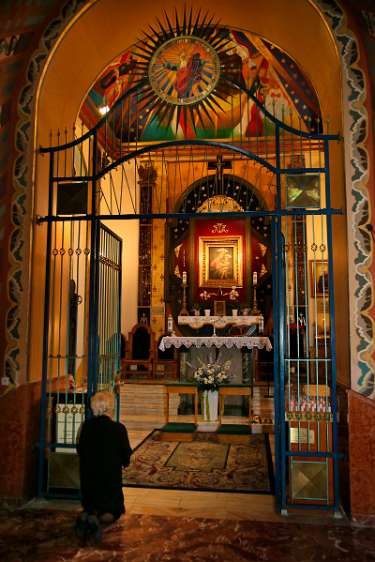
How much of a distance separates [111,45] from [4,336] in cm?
408

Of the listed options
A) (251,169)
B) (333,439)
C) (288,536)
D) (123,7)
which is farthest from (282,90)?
(288,536)

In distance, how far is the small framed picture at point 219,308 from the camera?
14403 mm

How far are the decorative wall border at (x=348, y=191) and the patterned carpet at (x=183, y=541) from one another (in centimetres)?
145

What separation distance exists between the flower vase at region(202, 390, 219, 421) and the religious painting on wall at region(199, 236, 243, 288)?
5015 mm

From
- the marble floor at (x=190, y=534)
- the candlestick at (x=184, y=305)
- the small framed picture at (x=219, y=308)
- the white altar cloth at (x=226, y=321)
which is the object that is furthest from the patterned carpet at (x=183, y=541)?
the small framed picture at (x=219, y=308)

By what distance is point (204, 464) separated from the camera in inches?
295

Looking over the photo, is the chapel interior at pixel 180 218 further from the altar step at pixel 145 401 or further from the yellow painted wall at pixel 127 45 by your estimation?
the altar step at pixel 145 401

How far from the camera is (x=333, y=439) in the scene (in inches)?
214

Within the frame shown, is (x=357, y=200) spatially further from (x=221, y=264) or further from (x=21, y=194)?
(x=221, y=264)

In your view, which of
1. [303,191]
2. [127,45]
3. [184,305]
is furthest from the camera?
[184,305]

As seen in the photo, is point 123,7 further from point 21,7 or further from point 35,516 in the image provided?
point 35,516

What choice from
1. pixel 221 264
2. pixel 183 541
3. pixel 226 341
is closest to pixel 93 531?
pixel 183 541

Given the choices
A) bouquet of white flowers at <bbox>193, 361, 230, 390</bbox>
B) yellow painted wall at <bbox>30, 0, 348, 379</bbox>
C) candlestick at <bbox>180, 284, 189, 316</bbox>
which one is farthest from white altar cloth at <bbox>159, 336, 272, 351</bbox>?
yellow painted wall at <bbox>30, 0, 348, 379</bbox>

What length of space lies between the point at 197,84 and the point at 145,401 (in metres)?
7.63
